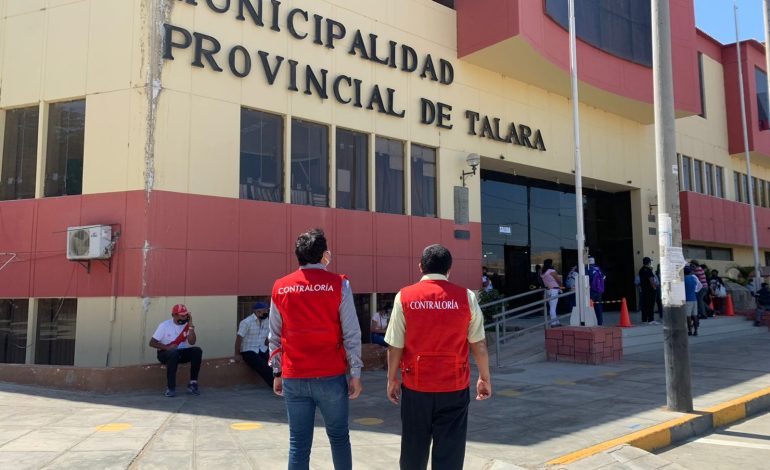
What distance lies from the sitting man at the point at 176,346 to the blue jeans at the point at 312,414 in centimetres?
489

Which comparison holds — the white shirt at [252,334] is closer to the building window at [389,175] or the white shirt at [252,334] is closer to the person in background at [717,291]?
the building window at [389,175]

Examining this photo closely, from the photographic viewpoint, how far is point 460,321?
3.63 m

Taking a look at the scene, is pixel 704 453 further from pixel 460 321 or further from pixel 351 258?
pixel 351 258

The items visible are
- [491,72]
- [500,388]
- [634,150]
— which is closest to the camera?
[500,388]

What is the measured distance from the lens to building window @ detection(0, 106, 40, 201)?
10.0 meters

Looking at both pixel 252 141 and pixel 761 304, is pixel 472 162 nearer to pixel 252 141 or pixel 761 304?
pixel 252 141

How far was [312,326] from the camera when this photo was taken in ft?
12.1

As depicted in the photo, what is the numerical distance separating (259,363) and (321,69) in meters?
5.65

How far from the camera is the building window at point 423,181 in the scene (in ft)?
41.9

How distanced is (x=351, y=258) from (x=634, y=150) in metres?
11.5

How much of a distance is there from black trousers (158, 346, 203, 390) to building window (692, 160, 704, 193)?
19200mm

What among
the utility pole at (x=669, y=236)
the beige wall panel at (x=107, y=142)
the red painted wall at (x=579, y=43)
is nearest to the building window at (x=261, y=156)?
the beige wall panel at (x=107, y=142)

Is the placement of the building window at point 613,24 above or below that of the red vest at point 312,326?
above

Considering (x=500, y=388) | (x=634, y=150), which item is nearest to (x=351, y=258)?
(x=500, y=388)
